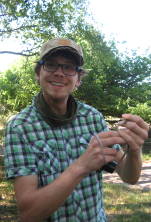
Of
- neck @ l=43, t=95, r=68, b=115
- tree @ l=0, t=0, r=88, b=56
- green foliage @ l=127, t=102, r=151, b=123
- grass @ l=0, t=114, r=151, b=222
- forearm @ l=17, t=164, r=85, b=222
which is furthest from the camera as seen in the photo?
green foliage @ l=127, t=102, r=151, b=123

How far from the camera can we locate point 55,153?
166 centimetres

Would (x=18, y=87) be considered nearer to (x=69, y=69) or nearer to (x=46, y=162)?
(x=69, y=69)

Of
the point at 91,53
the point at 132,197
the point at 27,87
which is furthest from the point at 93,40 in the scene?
the point at 132,197

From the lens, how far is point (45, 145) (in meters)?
1.63

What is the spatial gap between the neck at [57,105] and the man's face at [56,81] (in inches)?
0.6

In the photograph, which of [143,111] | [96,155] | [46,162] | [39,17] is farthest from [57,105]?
[143,111]

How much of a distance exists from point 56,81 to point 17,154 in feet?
1.59

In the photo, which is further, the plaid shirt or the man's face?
the man's face

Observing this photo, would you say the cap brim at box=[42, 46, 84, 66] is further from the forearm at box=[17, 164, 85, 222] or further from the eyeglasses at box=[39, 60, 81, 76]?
the forearm at box=[17, 164, 85, 222]

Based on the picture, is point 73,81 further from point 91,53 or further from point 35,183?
point 91,53

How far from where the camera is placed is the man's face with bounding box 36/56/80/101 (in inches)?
69.1

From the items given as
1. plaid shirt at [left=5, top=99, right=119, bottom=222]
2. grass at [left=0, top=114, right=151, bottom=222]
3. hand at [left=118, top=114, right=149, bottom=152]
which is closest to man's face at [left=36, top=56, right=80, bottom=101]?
plaid shirt at [left=5, top=99, right=119, bottom=222]

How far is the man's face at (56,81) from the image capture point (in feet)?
5.76

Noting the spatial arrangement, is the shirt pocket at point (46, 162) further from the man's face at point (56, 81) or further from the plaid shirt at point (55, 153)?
the man's face at point (56, 81)
